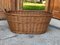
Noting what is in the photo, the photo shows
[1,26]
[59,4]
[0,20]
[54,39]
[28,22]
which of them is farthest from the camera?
[59,4]

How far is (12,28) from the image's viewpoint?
2609mm

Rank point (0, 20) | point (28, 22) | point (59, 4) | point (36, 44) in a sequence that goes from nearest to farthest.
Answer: point (36, 44) < point (28, 22) < point (0, 20) < point (59, 4)

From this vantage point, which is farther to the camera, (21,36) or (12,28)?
(12,28)

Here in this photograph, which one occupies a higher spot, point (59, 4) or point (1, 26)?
point (59, 4)

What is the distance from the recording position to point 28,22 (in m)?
2.49

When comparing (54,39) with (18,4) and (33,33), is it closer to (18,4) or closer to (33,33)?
(33,33)

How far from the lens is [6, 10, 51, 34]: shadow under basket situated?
8.05ft

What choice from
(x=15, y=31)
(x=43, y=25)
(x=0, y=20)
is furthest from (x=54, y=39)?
(x=0, y=20)

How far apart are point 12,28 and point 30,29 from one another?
0.98ft

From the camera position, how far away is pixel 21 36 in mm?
2432

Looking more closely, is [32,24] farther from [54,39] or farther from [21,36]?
[54,39]

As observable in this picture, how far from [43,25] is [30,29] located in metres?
0.22

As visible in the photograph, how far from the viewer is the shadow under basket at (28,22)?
2.45 m

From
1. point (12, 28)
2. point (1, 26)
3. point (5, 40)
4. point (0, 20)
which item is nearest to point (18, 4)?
point (0, 20)
